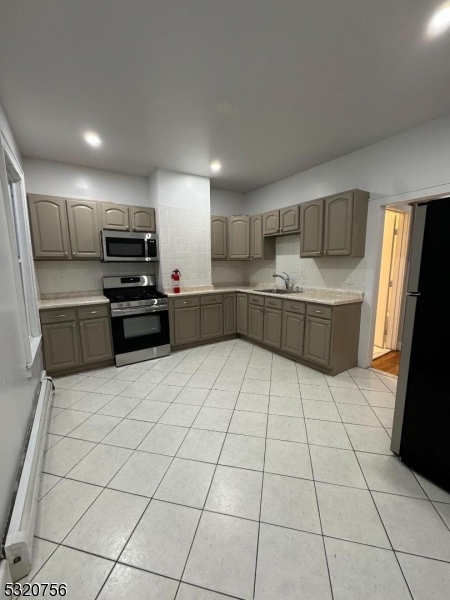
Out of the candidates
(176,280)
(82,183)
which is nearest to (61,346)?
(176,280)

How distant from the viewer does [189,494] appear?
145 cm

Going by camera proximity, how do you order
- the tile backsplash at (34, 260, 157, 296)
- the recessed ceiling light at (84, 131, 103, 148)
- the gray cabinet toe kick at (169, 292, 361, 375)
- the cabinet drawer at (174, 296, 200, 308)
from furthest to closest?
1. the cabinet drawer at (174, 296, 200, 308)
2. the tile backsplash at (34, 260, 157, 296)
3. the gray cabinet toe kick at (169, 292, 361, 375)
4. the recessed ceiling light at (84, 131, 103, 148)

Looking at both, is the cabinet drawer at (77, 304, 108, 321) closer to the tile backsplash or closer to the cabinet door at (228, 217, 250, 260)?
the tile backsplash

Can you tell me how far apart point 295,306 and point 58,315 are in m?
2.89

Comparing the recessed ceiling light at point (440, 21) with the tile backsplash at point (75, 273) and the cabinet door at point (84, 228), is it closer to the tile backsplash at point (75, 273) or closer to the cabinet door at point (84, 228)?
the cabinet door at point (84, 228)

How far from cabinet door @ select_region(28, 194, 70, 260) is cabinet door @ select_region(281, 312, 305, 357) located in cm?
302

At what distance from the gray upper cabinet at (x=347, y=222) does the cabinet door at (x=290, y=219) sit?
0.48 meters

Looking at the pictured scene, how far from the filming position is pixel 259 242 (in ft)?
13.6

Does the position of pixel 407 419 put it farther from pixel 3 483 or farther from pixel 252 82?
pixel 252 82

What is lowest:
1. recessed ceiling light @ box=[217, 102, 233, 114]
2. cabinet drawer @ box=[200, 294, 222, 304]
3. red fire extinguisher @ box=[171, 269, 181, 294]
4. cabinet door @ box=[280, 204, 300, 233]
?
cabinet drawer @ box=[200, 294, 222, 304]

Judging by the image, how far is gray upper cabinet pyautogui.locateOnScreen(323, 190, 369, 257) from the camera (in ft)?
9.33

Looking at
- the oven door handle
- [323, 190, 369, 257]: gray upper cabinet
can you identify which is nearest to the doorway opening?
[323, 190, 369, 257]: gray upper cabinet

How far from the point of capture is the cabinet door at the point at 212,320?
3941 mm

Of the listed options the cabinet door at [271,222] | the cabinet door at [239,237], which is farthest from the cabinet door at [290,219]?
the cabinet door at [239,237]
